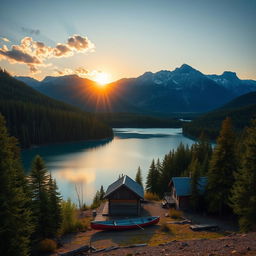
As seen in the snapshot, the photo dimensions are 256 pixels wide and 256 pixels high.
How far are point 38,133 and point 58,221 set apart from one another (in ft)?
326

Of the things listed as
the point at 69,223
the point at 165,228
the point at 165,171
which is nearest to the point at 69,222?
the point at 69,223

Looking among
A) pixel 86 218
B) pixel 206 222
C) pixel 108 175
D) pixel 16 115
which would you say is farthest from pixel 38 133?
pixel 206 222

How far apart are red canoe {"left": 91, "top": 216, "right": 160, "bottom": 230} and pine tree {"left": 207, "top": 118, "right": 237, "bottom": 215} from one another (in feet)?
25.9

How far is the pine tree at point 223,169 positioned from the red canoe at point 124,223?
789cm

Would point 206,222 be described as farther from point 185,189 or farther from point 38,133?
point 38,133

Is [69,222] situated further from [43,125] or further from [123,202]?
[43,125]

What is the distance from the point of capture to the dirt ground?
13.6 metres

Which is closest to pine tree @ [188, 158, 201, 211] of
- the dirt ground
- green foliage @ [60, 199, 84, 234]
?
the dirt ground

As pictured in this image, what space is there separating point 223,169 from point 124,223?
1334 cm

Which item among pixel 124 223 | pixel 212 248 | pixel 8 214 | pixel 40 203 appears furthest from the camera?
pixel 124 223

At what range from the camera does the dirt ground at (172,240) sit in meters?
13.6

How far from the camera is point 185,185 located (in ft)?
106

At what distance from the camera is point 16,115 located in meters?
114

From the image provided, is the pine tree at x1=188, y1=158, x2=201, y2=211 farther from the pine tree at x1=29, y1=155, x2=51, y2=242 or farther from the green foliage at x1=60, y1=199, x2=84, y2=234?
the pine tree at x1=29, y1=155, x2=51, y2=242
